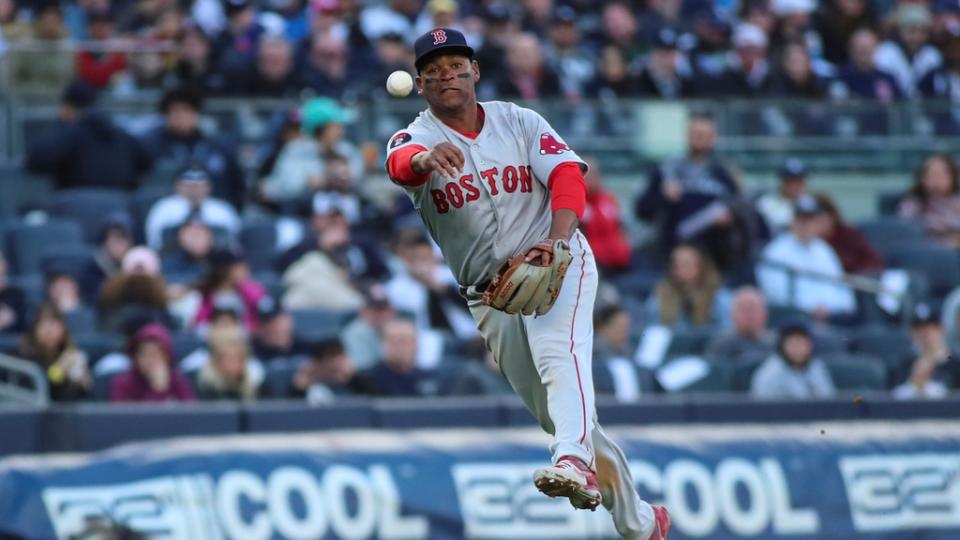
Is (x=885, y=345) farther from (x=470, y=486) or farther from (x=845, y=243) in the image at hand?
(x=470, y=486)

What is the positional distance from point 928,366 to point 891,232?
203 cm

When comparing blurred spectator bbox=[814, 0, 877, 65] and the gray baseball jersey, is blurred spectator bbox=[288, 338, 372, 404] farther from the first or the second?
blurred spectator bbox=[814, 0, 877, 65]

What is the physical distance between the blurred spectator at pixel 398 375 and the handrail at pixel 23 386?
6.12 feet

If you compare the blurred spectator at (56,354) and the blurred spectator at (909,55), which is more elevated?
the blurred spectator at (909,55)

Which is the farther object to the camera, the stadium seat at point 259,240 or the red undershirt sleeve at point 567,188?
the stadium seat at point 259,240

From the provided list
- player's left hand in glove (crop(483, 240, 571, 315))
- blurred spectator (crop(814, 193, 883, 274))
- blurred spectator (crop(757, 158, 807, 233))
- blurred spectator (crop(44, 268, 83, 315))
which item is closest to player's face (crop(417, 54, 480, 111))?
player's left hand in glove (crop(483, 240, 571, 315))

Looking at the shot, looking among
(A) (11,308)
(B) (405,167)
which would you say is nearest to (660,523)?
(B) (405,167)

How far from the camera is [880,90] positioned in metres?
15.2

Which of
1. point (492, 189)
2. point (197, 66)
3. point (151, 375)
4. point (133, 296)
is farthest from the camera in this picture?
point (197, 66)

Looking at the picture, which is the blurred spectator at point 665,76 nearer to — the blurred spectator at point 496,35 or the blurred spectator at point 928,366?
the blurred spectator at point 496,35

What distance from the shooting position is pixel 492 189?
6.32m

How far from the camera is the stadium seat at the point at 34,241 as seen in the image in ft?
36.8

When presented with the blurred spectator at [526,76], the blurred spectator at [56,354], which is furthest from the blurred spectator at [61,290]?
the blurred spectator at [526,76]

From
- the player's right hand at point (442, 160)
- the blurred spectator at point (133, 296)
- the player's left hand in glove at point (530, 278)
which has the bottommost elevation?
the blurred spectator at point (133, 296)
